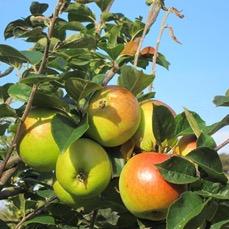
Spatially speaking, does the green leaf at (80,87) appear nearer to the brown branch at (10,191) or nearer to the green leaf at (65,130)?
the green leaf at (65,130)

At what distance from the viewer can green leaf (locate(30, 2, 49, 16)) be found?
158 centimetres

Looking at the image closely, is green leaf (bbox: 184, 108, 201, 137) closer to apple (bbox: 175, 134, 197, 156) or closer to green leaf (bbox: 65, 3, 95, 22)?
apple (bbox: 175, 134, 197, 156)

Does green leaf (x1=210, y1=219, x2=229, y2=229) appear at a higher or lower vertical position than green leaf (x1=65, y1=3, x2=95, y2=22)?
lower

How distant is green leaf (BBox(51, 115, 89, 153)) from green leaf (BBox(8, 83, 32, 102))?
0.10 meters

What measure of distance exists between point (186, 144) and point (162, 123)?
0.06 meters

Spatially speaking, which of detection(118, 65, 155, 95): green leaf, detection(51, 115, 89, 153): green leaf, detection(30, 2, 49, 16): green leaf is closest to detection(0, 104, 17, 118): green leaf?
detection(51, 115, 89, 153): green leaf

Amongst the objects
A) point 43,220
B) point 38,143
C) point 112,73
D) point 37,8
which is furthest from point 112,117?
point 37,8

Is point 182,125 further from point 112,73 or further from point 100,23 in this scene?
point 100,23

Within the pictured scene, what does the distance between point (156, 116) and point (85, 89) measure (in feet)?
0.45

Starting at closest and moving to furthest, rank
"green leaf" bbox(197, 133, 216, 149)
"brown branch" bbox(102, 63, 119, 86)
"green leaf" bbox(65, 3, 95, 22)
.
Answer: "green leaf" bbox(197, 133, 216, 149), "brown branch" bbox(102, 63, 119, 86), "green leaf" bbox(65, 3, 95, 22)

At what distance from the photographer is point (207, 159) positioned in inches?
34.4

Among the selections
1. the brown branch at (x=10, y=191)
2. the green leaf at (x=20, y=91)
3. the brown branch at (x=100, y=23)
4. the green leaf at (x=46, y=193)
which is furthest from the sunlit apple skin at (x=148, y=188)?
the brown branch at (x=100, y=23)

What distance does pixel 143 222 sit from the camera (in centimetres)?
99

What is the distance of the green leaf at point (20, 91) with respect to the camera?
39.3 inches
